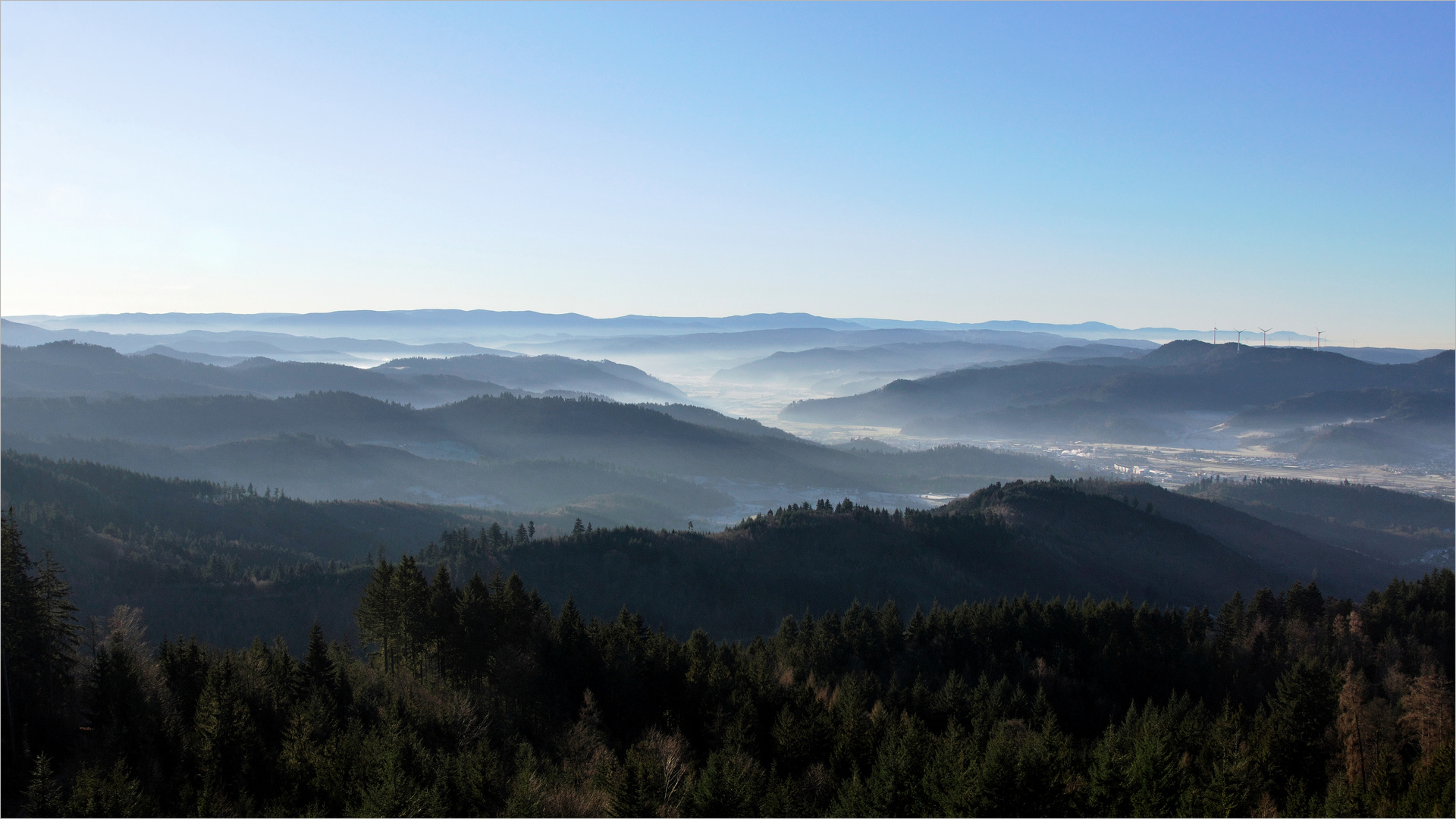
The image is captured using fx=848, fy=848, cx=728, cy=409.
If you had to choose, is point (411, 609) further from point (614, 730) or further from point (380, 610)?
point (614, 730)

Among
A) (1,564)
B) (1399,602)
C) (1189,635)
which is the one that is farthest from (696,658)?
(1399,602)

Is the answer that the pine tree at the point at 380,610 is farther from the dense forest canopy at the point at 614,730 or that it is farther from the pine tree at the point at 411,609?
the pine tree at the point at 411,609

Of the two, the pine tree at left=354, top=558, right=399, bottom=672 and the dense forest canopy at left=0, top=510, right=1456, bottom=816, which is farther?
the pine tree at left=354, top=558, right=399, bottom=672

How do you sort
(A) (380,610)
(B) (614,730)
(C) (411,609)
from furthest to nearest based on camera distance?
(A) (380,610), (C) (411,609), (B) (614,730)

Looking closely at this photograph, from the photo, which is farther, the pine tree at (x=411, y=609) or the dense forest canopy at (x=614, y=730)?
the pine tree at (x=411, y=609)

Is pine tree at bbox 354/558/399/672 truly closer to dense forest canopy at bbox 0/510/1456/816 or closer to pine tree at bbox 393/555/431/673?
dense forest canopy at bbox 0/510/1456/816

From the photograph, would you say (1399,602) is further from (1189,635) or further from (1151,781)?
(1151,781)

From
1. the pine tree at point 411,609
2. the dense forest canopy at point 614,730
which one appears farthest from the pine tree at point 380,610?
the pine tree at point 411,609

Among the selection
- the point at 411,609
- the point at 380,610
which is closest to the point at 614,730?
the point at 411,609

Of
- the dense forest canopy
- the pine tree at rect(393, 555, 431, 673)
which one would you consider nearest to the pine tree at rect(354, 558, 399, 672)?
the dense forest canopy
